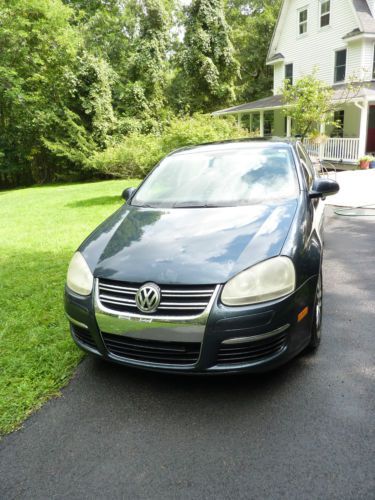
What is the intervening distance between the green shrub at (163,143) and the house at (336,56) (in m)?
4.70

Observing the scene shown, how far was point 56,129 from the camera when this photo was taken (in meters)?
19.2

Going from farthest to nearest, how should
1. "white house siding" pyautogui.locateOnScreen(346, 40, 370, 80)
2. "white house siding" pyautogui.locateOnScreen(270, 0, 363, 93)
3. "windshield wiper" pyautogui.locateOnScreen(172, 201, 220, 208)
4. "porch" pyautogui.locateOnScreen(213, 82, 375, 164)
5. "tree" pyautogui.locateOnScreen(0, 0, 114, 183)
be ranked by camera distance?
1. "tree" pyautogui.locateOnScreen(0, 0, 114, 183)
2. "white house siding" pyautogui.locateOnScreen(270, 0, 363, 93)
3. "white house siding" pyautogui.locateOnScreen(346, 40, 370, 80)
4. "porch" pyautogui.locateOnScreen(213, 82, 375, 164)
5. "windshield wiper" pyautogui.locateOnScreen(172, 201, 220, 208)

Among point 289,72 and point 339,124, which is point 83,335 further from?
point 289,72

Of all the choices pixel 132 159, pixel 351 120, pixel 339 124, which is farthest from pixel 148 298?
pixel 339 124

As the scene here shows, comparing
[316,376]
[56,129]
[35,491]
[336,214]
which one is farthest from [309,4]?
[35,491]

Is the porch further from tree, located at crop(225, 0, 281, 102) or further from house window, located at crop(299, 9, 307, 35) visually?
tree, located at crop(225, 0, 281, 102)

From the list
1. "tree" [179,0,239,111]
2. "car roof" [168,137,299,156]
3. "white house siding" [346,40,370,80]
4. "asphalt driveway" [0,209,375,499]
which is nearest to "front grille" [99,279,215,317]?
"asphalt driveway" [0,209,375,499]

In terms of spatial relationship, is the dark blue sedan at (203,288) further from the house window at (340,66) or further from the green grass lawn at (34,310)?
the house window at (340,66)

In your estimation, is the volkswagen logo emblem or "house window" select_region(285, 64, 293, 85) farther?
"house window" select_region(285, 64, 293, 85)

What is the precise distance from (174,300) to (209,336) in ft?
0.94

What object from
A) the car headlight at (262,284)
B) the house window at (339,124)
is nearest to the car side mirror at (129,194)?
the car headlight at (262,284)

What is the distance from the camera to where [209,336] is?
7.06 ft

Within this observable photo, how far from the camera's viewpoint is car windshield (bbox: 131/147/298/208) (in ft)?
10.6

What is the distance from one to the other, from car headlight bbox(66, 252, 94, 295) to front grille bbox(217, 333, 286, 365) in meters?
0.94
